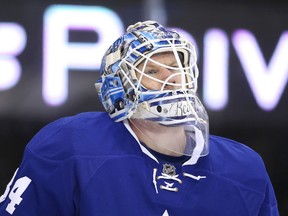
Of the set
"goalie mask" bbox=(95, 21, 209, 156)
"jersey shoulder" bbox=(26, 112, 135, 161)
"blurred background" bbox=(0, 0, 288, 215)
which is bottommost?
"blurred background" bbox=(0, 0, 288, 215)

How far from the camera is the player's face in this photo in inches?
81.7

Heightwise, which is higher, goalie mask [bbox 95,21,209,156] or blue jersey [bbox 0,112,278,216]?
goalie mask [bbox 95,21,209,156]

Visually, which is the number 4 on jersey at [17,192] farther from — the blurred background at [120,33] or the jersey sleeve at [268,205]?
the blurred background at [120,33]

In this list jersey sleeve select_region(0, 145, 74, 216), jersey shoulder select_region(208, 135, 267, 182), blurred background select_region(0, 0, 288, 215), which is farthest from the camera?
blurred background select_region(0, 0, 288, 215)

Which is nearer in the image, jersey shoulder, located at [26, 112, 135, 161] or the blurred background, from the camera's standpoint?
jersey shoulder, located at [26, 112, 135, 161]

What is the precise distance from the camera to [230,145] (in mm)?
2262

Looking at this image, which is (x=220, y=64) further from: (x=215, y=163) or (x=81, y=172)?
(x=81, y=172)

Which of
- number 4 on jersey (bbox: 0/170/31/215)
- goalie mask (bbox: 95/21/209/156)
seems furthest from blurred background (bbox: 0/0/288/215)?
number 4 on jersey (bbox: 0/170/31/215)

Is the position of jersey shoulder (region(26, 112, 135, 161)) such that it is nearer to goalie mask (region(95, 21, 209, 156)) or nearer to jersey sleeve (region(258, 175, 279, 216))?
goalie mask (region(95, 21, 209, 156))

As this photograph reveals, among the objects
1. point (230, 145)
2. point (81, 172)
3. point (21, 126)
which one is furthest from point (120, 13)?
point (81, 172)

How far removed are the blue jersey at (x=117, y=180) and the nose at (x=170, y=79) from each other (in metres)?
0.18

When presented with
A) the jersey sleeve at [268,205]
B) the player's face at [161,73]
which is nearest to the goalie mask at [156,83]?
the player's face at [161,73]

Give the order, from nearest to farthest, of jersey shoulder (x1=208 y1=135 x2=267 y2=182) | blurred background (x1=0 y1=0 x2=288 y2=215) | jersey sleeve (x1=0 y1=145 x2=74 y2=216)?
1. jersey sleeve (x1=0 y1=145 x2=74 y2=216)
2. jersey shoulder (x1=208 y1=135 x2=267 y2=182)
3. blurred background (x1=0 y1=0 x2=288 y2=215)

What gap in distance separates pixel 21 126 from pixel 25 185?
131cm
